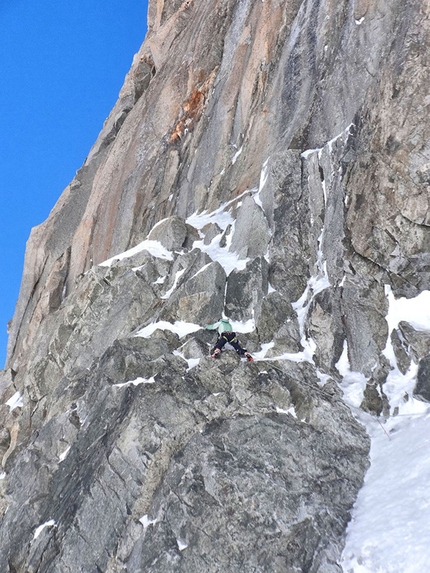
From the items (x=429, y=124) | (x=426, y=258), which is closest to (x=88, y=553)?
(x=426, y=258)

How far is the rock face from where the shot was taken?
12.9m

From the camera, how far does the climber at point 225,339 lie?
16.7 meters

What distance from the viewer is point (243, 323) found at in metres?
19.0

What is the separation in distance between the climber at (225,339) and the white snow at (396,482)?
110 inches

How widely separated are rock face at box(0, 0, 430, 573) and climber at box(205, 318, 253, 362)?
0.31 meters

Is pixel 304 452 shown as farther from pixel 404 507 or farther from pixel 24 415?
pixel 24 415

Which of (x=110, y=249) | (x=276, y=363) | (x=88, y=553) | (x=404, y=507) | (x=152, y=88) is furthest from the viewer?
(x=152, y=88)

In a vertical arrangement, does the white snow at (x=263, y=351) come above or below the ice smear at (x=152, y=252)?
below

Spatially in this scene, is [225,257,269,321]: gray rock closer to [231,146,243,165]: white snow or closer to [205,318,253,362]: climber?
[205,318,253,362]: climber

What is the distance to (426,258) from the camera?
16.5m

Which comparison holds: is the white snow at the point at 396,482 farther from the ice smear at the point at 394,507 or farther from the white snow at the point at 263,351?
the white snow at the point at 263,351

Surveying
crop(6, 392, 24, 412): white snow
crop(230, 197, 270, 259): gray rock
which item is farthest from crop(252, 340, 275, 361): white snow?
crop(6, 392, 24, 412): white snow

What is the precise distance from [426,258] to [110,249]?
17.8m

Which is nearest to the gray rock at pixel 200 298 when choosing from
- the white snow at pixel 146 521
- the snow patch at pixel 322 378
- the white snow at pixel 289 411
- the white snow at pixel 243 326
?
the white snow at pixel 243 326
